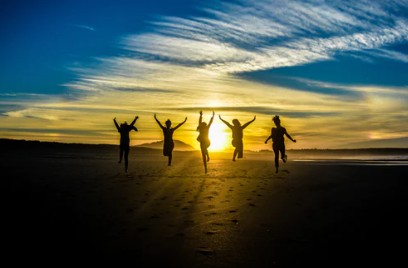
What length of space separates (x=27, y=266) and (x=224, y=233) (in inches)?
117

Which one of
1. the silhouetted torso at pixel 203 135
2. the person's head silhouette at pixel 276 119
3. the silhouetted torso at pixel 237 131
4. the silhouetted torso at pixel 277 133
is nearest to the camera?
the silhouetted torso at pixel 277 133

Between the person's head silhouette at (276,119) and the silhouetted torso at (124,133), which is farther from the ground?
the person's head silhouette at (276,119)

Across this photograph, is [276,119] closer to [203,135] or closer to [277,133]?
[277,133]

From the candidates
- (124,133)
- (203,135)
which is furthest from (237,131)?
(124,133)

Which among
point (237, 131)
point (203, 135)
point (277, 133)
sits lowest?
point (203, 135)

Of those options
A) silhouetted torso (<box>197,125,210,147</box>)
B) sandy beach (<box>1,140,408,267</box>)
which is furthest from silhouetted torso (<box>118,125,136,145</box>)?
sandy beach (<box>1,140,408,267</box>)

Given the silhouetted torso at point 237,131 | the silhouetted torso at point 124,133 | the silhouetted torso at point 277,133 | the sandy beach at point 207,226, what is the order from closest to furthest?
1. the sandy beach at point 207,226
2. the silhouetted torso at point 124,133
3. the silhouetted torso at point 277,133
4. the silhouetted torso at point 237,131

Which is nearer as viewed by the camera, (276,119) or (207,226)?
(207,226)

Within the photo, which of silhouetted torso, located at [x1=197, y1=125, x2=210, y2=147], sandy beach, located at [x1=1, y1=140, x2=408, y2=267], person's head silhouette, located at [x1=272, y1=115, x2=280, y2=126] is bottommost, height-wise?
sandy beach, located at [x1=1, y1=140, x2=408, y2=267]

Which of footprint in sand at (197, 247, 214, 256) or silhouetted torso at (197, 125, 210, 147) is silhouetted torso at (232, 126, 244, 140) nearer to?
silhouetted torso at (197, 125, 210, 147)

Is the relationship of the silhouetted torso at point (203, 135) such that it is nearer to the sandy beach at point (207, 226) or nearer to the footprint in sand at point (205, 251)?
the sandy beach at point (207, 226)

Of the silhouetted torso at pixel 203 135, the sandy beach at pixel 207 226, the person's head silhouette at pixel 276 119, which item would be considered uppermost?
the person's head silhouette at pixel 276 119

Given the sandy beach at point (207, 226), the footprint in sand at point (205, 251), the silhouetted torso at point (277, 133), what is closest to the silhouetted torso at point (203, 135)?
the silhouetted torso at point (277, 133)

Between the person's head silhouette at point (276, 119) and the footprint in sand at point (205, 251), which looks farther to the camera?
the person's head silhouette at point (276, 119)
